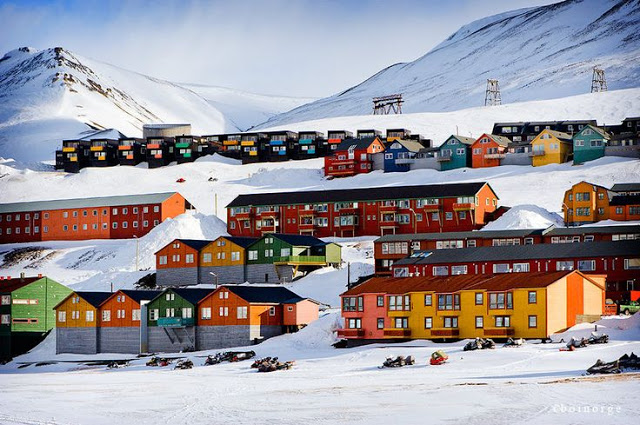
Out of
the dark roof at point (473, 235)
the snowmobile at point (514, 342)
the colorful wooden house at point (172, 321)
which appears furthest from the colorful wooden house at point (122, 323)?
the snowmobile at point (514, 342)

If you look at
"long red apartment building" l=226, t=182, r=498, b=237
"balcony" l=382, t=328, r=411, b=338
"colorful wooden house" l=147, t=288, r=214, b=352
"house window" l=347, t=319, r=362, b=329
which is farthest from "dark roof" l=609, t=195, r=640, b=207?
"colorful wooden house" l=147, t=288, r=214, b=352

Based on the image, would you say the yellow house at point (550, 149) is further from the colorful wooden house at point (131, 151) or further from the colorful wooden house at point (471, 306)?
the colorful wooden house at point (131, 151)

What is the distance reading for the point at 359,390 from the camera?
53.3m

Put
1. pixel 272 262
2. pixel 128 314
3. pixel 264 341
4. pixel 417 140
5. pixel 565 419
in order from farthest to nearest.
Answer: pixel 417 140, pixel 272 262, pixel 128 314, pixel 264 341, pixel 565 419

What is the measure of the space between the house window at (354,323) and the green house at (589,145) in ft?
217

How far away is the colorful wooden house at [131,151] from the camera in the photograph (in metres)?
174

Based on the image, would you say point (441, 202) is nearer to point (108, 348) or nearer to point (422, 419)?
point (108, 348)

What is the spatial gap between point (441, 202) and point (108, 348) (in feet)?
138

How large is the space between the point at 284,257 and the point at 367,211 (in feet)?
64.7

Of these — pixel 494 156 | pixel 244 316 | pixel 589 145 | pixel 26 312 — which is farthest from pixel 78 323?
pixel 589 145

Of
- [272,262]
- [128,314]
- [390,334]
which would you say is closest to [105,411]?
[390,334]

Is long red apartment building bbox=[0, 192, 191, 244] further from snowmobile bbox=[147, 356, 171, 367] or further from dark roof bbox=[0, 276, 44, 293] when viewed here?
snowmobile bbox=[147, 356, 171, 367]

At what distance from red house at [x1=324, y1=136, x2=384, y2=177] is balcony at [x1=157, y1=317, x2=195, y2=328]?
216 ft

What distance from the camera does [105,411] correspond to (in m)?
51.2
